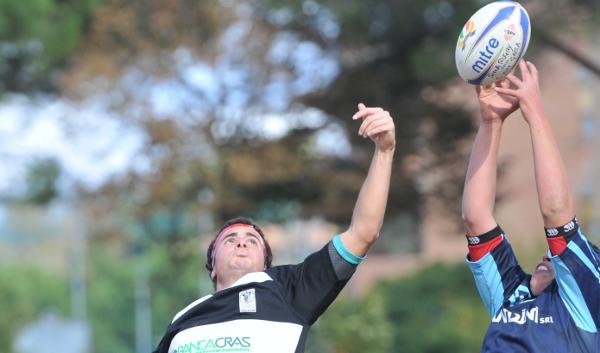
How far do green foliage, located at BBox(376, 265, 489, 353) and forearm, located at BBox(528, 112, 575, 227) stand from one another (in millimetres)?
13830

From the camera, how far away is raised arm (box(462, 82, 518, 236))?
429 centimetres

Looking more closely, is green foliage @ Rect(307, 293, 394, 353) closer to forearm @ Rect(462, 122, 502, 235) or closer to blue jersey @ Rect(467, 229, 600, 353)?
forearm @ Rect(462, 122, 502, 235)

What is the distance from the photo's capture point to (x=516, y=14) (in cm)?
457

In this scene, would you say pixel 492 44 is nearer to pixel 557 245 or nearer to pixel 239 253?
pixel 557 245

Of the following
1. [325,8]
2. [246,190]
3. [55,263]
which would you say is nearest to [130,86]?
[246,190]

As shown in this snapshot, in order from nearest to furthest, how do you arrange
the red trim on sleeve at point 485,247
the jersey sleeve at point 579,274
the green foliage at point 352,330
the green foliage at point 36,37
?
1. the jersey sleeve at point 579,274
2. the red trim on sleeve at point 485,247
3. the green foliage at point 36,37
4. the green foliage at point 352,330

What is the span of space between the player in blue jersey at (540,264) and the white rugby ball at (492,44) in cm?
8

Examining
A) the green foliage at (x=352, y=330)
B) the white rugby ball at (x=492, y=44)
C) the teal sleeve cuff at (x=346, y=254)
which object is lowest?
the teal sleeve cuff at (x=346, y=254)

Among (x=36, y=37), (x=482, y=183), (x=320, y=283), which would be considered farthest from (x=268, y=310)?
(x=36, y=37)

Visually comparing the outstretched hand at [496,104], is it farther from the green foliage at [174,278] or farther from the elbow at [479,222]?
the green foliage at [174,278]

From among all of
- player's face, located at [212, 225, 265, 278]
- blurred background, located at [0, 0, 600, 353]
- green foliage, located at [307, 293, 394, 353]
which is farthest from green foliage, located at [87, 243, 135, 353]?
player's face, located at [212, 225, 265, 278]

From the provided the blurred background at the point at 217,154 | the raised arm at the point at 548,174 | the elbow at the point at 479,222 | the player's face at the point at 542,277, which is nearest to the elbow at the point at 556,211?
the raised arm at the point at 548,174

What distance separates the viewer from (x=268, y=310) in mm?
4066

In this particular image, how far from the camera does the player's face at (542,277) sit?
4.01 metres
